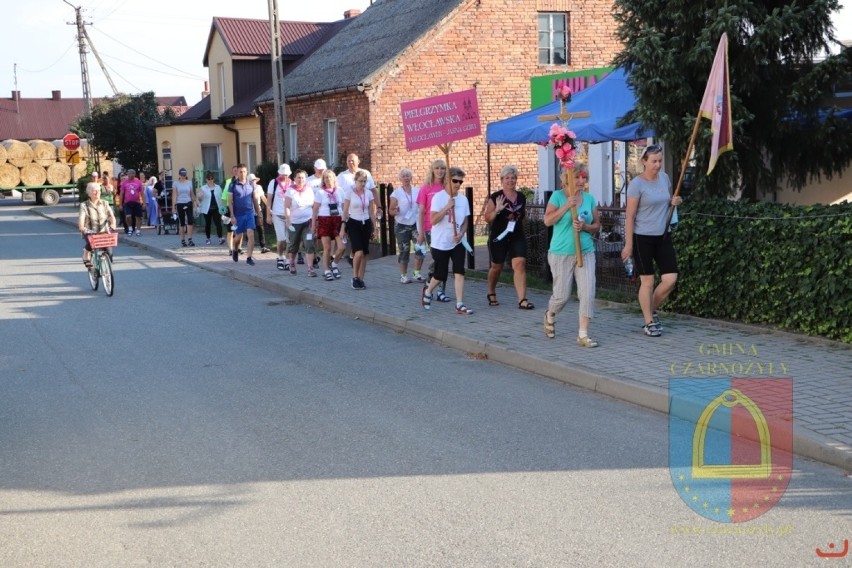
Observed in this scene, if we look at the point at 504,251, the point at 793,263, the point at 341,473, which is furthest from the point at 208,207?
the point at 341,473

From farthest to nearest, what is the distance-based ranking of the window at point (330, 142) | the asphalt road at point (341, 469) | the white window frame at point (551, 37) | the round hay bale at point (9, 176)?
the round hay bale at point (9, 176)
the window at point (330, 142)
the white window frame at point (551, 37)
the asphalt road at point (341, 469)

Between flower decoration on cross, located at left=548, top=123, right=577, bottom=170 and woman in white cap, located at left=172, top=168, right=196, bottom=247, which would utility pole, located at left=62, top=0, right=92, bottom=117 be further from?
flower decoration on cross, located at left=548, top=123, right=577, bottom=170

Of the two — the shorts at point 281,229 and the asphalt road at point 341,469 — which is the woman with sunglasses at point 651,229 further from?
the shorts at point 281,229

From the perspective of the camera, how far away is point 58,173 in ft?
176

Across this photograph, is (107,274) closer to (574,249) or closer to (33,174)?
(574,249)

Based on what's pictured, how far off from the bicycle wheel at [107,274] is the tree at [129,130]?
28322mm

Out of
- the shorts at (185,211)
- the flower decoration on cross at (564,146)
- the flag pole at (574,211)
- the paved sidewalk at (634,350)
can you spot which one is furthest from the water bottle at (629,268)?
the shorts at (185,211)

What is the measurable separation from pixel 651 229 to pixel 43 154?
5009 cm

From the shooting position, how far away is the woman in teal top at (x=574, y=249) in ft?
30.9

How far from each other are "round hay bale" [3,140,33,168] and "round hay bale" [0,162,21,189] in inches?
10.8

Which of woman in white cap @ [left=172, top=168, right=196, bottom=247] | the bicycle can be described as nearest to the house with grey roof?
woman in white cap @ [left=172, top=168, right=196, bottom=247]

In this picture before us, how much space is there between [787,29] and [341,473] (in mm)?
7329

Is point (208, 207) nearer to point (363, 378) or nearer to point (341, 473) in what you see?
Answer: point (363, 378)

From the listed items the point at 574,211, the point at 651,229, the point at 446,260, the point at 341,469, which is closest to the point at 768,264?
the point at 651,229
